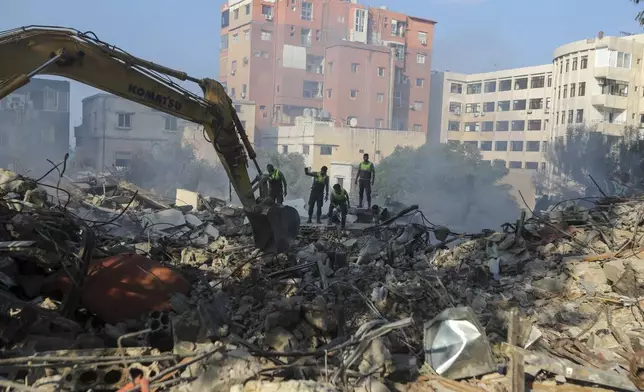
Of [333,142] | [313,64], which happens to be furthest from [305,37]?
[333,142]

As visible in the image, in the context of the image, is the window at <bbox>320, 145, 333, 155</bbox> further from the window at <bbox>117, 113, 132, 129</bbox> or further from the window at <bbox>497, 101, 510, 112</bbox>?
the window at <bbox>497, 101, 510, 112</bbox>

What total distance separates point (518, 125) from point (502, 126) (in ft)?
6.76

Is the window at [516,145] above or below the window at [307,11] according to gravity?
below

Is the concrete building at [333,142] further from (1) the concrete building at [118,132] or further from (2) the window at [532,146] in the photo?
(2) the window at [532,146]

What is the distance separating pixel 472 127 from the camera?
63125mm

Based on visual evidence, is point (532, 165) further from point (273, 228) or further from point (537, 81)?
point (273, 228)

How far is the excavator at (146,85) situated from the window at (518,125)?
2019 inches

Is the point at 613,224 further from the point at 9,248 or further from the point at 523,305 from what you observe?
the point at 9,248

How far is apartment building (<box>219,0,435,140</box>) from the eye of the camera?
182 ft

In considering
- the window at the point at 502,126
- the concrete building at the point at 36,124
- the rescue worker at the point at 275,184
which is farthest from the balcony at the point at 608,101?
the concrete building at the point at 36,124

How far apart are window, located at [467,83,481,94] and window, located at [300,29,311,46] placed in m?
18.8

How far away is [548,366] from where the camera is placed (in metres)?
5.47

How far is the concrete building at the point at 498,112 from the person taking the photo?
55.0 m

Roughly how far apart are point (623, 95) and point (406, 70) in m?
22.1
